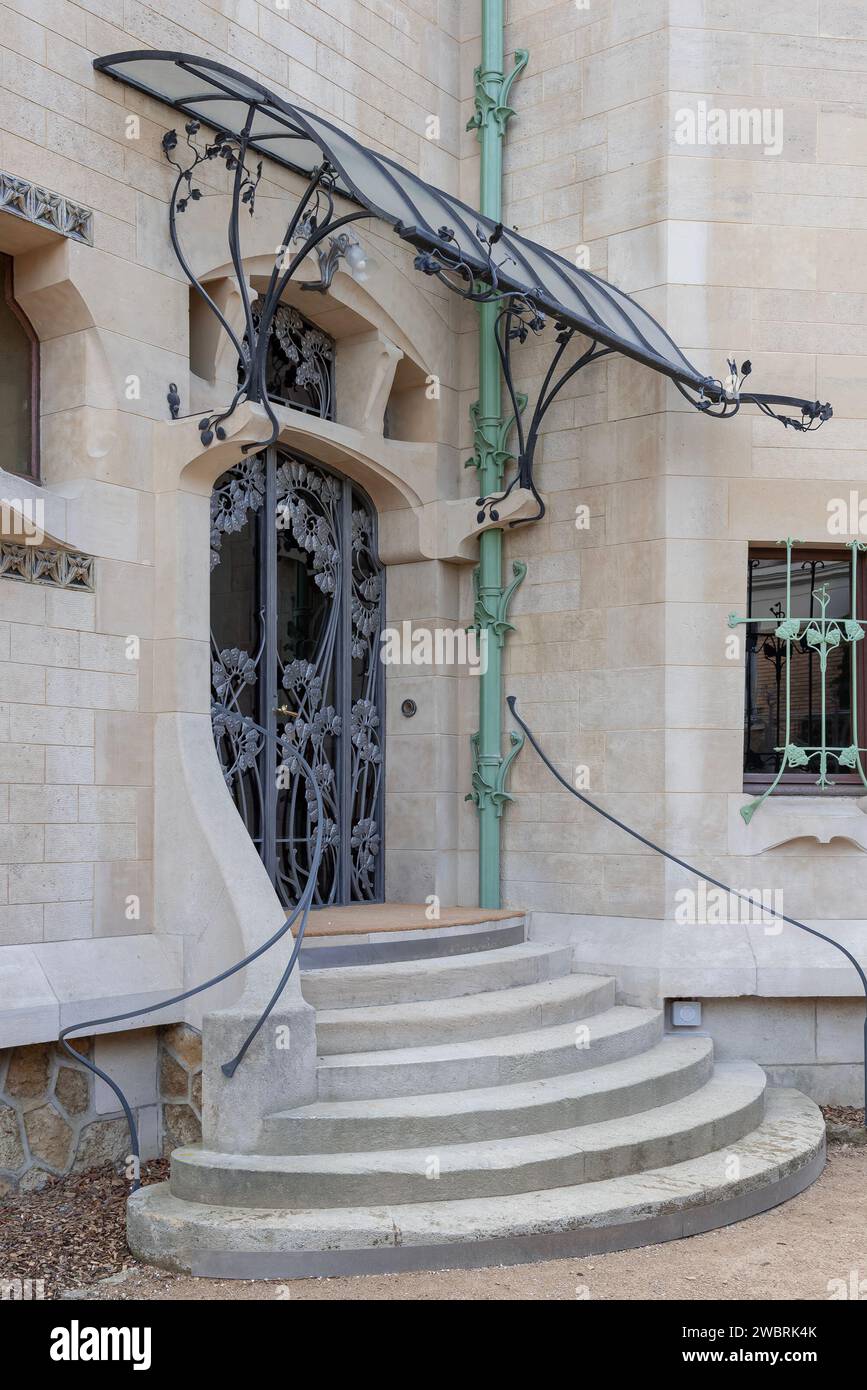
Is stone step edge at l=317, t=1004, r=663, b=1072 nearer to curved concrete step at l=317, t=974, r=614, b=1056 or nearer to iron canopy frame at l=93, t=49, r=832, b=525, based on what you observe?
curved concrete step at l=317, t=974, r=614, b=1056

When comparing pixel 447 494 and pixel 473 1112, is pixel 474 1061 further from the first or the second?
pixel 447 494

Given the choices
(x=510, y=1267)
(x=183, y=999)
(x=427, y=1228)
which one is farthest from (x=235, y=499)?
(x=510, y=1267)

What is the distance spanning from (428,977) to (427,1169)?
51.6 inches

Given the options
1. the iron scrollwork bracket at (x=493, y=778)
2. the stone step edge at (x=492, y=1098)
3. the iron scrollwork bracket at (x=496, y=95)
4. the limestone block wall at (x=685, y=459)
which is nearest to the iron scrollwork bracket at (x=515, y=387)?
the limestone block wall at (x=685, y=459)

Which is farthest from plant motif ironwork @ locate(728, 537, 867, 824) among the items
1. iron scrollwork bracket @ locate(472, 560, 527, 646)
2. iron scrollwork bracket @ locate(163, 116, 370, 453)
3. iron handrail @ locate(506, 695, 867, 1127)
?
iron scrollwork bracket @ locate(163, 116, 370, 453)

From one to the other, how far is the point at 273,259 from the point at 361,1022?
358 centimetres

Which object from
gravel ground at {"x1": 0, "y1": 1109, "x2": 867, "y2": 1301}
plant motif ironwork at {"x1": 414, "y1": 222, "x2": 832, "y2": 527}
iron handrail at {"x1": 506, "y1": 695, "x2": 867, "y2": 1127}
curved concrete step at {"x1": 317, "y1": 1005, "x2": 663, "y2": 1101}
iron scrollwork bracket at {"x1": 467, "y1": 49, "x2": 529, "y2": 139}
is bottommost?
gravel ground at {"x1": 0, "y1": 1109, "x2": 867, "y2": 1301}

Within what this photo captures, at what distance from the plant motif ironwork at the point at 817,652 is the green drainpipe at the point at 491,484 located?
1285 mm

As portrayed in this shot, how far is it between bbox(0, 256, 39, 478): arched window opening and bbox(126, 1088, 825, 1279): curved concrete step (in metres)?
2.99

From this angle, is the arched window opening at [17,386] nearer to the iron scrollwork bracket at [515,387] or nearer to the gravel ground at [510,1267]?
the iron scrollwork bracket at [515,387]

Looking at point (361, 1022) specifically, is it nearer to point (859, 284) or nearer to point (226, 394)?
point (226, 394)

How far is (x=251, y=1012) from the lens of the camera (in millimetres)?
4863

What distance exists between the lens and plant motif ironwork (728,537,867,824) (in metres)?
6.95
